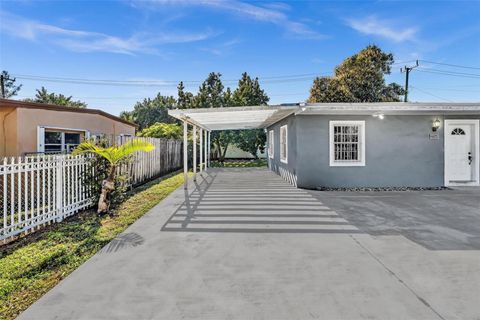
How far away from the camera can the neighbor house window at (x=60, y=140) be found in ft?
32.5

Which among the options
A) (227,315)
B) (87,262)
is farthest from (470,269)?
(87,262)

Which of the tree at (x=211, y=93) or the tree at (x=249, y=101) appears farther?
the tree at (x=211, y=93)

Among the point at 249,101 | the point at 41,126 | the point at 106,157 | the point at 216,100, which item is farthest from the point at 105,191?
→ the point at 216,100

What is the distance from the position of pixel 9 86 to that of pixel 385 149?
47.6 m

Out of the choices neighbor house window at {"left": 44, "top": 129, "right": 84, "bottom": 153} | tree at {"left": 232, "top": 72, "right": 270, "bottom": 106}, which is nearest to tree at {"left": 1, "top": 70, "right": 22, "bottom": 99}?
tree at {"left": 232, "top": 72, "right": 270, "bottom": 106}

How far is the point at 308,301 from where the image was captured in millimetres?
2758

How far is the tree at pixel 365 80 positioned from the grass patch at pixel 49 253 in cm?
2265

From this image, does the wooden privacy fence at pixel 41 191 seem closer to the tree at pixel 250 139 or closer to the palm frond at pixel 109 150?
the palm frond at pixel 109 150

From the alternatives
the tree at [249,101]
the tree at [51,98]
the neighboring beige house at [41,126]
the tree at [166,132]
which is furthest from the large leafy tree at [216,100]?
the tree at [51,98]

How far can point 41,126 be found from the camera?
9.38 meters

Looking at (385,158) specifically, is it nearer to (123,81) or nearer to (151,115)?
(151,115)

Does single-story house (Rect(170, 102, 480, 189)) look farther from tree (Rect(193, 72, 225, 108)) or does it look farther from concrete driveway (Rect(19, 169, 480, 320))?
tree (Rect(193, 72, 225, 108))

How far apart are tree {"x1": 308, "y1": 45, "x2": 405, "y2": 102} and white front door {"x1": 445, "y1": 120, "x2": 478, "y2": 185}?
585 inches

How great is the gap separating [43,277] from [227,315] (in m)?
2.34
